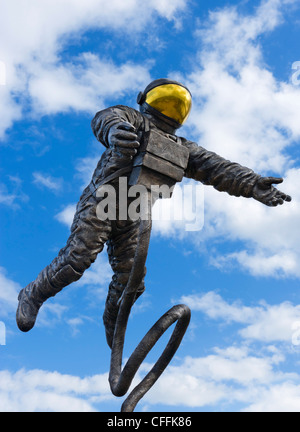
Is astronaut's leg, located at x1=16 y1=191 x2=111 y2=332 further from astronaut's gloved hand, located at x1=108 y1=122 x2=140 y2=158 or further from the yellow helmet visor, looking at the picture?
the yellow helmet visor

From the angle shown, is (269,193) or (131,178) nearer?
(131,178)

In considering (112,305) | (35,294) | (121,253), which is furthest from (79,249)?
(112,305)

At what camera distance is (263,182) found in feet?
10.2

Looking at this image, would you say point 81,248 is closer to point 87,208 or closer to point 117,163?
point 87,208

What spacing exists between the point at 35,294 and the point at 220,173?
1393 millimetres

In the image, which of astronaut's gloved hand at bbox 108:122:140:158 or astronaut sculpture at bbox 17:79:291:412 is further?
astronaut sculpture at bbox 17:79:291:412

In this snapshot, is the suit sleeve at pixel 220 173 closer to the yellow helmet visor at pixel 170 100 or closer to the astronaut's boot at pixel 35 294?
the yellow helmet visor at pixel 170 100

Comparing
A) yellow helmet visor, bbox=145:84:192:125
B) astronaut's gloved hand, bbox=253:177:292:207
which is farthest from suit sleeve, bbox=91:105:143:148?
astronaut's gloved hand, bbox=253:177:292:207

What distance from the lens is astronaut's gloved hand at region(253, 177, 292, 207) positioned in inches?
121

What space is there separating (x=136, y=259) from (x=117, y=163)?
0.62 m

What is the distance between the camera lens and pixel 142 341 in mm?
2586

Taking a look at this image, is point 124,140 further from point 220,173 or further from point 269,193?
point 269,193

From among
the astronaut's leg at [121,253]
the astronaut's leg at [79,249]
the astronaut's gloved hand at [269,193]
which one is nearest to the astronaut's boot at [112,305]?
the astronaut's leg at [121,253]
